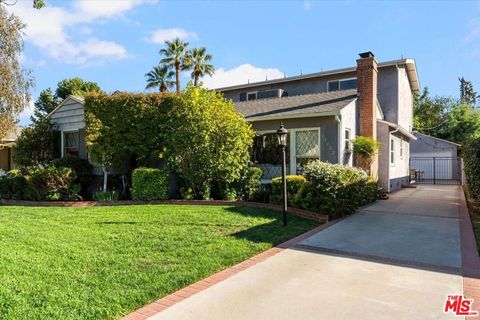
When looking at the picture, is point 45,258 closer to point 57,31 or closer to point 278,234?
point 278,234

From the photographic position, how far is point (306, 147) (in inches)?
506

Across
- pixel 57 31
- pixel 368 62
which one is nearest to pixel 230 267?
pixel 57 31

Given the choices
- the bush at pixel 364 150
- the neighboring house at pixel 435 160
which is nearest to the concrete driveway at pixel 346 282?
the bush at pixel 364 150

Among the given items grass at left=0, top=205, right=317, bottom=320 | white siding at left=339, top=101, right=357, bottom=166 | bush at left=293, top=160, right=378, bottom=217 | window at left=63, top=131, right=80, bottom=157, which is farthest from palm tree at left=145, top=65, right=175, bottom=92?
bush at left=293, top=160, right=378, bottom=217

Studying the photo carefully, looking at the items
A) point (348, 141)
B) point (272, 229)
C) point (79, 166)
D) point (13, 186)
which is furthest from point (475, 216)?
point (13, 186)

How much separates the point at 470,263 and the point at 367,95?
9792 mm

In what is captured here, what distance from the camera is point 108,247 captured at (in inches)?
235

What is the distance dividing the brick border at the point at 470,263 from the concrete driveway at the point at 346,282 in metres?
0.11

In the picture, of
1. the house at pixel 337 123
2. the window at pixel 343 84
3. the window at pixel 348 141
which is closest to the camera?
the house at pixel 337 123

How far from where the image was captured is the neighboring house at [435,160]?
82.5ft

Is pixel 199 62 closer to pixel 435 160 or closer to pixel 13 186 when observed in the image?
pixel 435 160

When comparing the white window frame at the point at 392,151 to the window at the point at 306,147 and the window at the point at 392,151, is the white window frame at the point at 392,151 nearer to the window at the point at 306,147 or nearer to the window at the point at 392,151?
the window at the point at 392,151

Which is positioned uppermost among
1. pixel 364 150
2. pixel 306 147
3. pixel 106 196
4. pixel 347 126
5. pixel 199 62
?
pixel 199 62

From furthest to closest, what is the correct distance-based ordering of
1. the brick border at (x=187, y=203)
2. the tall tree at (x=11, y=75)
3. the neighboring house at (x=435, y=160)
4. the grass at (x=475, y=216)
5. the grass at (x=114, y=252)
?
the neighboring house at (x=435, y=160), the tall tree at (x=11, y=75), the brick border at (x=187, y=203), the grass at (x=475, y=216), the grass at (x=114, y=252)
